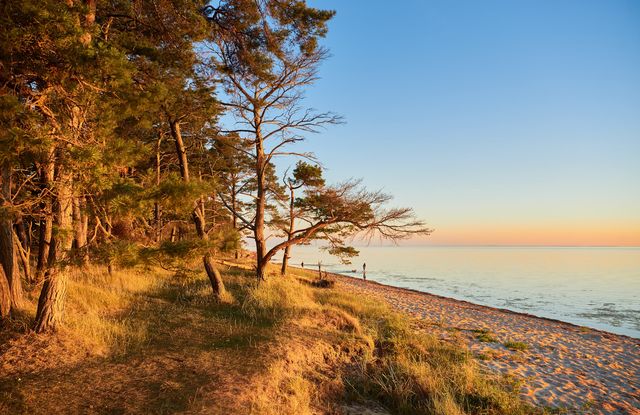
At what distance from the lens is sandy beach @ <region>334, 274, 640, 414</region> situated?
6.88 m

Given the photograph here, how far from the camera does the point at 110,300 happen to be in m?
8.98

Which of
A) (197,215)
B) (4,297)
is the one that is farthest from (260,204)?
(4,297)

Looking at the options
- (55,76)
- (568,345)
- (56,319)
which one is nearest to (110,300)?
(56,319)

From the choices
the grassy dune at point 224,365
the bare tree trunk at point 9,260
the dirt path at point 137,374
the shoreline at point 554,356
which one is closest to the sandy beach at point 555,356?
the shoreline at point 554,356

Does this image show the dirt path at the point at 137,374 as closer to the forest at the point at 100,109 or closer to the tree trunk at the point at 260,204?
the forest at the point at 100,109

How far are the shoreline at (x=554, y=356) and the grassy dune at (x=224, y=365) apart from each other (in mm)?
1045

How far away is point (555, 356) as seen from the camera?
1001cm

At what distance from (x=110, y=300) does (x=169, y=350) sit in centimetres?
381

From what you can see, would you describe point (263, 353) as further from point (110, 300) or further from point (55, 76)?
point (55, 76)

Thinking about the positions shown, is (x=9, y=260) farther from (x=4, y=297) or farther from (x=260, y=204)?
(x=260, y=204)

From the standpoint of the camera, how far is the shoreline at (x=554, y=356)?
688 cm

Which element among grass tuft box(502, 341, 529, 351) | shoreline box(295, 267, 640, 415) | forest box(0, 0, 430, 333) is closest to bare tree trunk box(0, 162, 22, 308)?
forest box(0, 0, 430, 333)

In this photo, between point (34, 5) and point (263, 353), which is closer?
point (34, 5)

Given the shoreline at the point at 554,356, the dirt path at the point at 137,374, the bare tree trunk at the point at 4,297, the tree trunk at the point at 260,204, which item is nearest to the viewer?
the dirt path at the point at 137,374
